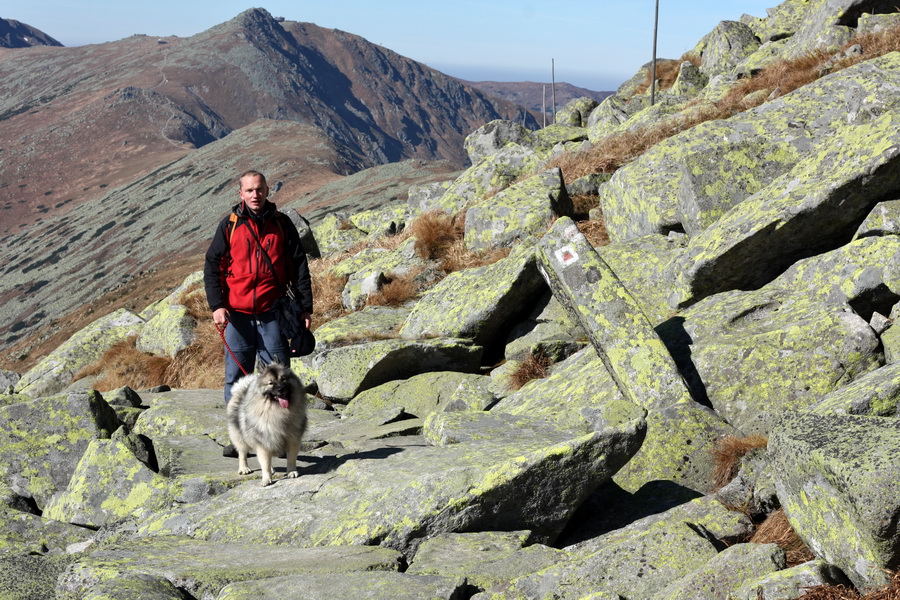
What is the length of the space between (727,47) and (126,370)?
25496 millimetres

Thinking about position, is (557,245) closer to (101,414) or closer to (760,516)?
(760,516)

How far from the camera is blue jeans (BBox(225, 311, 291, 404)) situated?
31.2 feet

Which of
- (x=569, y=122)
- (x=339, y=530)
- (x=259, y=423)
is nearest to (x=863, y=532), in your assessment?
(x=339, y=530)

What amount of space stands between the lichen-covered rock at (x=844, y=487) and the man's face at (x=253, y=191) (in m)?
6.44

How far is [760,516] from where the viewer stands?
6.57 m

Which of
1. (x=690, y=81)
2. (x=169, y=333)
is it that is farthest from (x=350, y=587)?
(x=690, y=81)

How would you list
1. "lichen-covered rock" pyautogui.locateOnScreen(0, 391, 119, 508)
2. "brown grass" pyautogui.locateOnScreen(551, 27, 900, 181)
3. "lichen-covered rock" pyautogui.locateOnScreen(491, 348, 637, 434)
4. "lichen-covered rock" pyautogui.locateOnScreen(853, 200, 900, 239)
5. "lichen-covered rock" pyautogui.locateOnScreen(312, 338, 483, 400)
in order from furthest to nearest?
"brown grass" pyautogui.locateOnScreen(551, 27, 900, 181) < "lichen-covered rock" pyautogui.locateOnScreen(312, 338, 483, 400) < "lichen-covered rock" pyautogui.locateOnScreen(0, 391, 119, 508) < "lichen-covered rock" pyautogui.locateOnScreen(853, 200, 900, 239) < "lichen-covered rock" pyautogui.locateOnScreen(491, 348, 637, 434)

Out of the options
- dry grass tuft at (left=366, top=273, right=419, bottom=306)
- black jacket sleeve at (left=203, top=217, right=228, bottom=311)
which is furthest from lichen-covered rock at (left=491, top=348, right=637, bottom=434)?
dry grass tuft at (left=366, top=273, right=419, bottom=306)

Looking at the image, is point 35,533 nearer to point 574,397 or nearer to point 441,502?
point 441,502

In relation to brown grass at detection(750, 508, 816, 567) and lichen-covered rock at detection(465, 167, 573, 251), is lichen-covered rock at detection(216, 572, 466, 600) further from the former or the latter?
lichen-covered rock at detection(465, 167, 573, 251)

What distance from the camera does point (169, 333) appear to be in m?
19.8

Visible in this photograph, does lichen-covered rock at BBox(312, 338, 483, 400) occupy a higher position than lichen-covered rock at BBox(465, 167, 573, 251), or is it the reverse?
lichen-covered rock at BBox(465, 167, 573, 251)

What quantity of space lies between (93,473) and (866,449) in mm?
8356

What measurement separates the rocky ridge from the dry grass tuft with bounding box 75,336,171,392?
6103 millimetres
